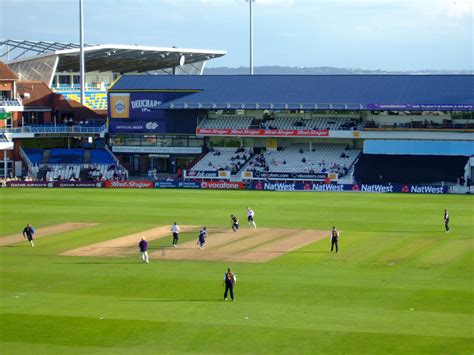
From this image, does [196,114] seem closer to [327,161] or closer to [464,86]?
[327,161]

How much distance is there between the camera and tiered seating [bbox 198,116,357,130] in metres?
83.4

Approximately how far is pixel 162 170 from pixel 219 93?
9.31 metres

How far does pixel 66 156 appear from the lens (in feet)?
289

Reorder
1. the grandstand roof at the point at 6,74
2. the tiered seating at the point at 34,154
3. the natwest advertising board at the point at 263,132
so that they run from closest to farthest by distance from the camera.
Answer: the natwest advertising board at the point at 263,132, the tiered seating at the point at 34,154, the grandstand roof at the point at 6,74

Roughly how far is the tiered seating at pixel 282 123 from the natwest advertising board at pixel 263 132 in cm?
124

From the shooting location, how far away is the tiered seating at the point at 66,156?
87375mm

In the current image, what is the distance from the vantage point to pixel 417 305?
30734 millimetres

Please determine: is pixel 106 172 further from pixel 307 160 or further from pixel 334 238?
pixel 334 238

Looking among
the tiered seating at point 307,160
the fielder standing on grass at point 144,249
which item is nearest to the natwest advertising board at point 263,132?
the tiered seating at point 307,160

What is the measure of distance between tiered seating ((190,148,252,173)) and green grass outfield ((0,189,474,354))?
27.2 m

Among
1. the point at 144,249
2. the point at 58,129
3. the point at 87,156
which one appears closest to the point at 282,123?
the point at 87,156

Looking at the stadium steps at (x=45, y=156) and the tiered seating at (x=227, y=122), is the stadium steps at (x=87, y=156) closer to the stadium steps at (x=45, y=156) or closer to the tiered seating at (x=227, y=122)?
the stadium steps at (x=45, y=156)

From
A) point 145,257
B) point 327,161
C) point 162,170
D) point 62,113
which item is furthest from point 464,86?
point 145,257

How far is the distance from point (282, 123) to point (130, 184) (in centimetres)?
1555
